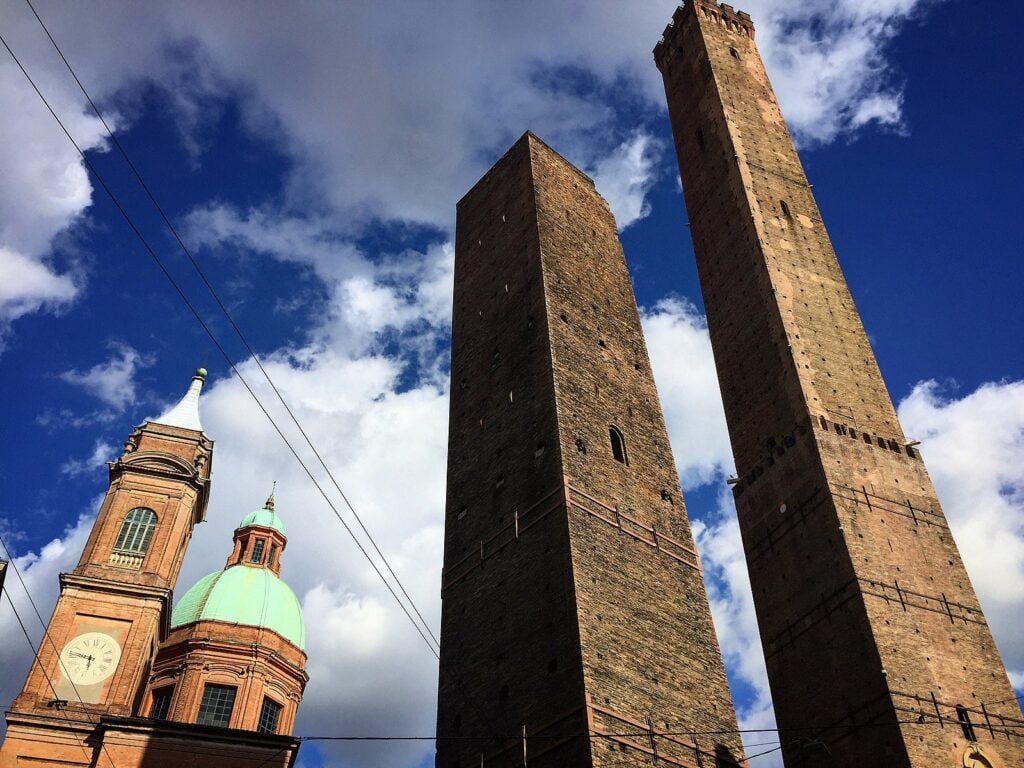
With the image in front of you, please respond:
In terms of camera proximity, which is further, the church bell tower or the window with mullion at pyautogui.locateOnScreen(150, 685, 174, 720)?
the window with mullion at pyautogui.locateOnScreen(150, 685, 174, 720)

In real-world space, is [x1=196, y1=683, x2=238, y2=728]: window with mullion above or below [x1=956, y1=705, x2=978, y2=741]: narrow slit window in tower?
above

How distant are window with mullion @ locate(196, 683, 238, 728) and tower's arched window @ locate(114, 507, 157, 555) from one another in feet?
16.7

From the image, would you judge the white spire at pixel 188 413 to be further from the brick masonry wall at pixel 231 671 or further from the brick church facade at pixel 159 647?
the brick masonry wall at pixel 231 671

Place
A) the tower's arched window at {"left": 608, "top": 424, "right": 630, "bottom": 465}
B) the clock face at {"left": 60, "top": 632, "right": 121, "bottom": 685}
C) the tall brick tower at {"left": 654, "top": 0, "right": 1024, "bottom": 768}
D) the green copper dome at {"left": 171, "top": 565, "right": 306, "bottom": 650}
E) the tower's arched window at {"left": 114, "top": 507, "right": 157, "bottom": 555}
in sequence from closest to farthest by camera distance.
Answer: the tall brick tower at {"left": 654, "top": 0, "right": 1024, "bottom": 768} → the tower's arched window at {"left": 608, "top": 424, "right": 630, "bottom": 465} → the clock face at {"left": 60, "top": 632, "right": 121, "bottom": 685} → the tower's arched window at {"left": 114, "top": 507, "right": 157, "bottom": 555} → the green copper dome at {"left": 171, "top": 565, "right": 306, "bottom": 650}

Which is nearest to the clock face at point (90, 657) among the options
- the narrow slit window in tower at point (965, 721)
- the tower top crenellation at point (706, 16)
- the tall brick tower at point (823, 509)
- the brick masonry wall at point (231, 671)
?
the brick masonry wall at point (231, 671)

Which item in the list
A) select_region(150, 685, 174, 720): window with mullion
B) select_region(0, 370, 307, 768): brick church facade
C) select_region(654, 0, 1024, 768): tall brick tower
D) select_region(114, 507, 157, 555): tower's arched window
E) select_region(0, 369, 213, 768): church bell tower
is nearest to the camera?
select_region(654, 0, 1024, 768): tall brick tower

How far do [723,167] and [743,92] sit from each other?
369 centimetres

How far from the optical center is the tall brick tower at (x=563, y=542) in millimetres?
12406

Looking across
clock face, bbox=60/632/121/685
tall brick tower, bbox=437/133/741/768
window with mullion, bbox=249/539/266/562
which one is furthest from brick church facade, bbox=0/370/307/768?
tall brick tower, bbox=437/133/741/768

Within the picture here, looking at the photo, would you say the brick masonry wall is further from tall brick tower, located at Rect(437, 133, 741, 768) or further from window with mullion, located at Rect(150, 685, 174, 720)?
tall brick tower, located at Rect(437, 133, 741, 768)

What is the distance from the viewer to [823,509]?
17.2m

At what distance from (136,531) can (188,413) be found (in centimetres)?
458

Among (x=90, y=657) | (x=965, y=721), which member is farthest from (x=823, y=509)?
(x=90, y=657)

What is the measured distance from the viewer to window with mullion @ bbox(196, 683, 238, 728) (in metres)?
23.1
